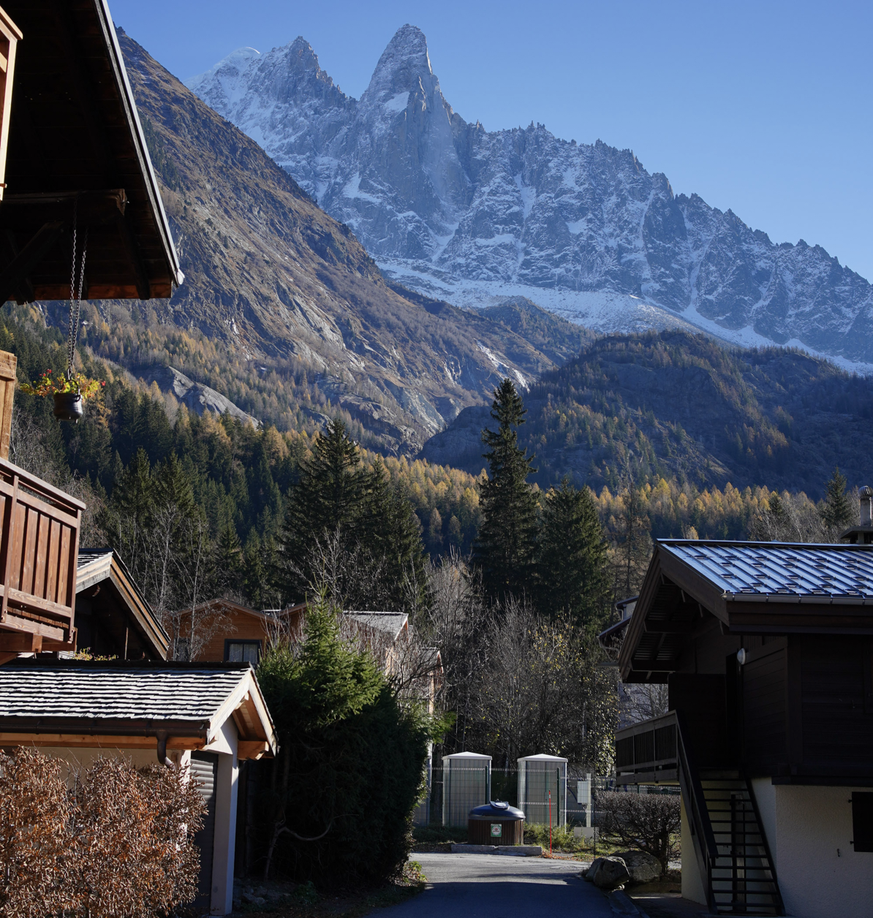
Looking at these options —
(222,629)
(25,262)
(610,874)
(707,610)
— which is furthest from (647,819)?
(222,629)

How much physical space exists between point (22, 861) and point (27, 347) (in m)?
91.0

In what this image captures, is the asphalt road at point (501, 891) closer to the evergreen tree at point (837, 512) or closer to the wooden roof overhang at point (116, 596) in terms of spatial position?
the wooden roof overhang at point (116, 596)

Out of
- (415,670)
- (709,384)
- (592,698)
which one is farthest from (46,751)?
(709,384)

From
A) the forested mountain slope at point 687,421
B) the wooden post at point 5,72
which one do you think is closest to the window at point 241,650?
the wooden post at point 5,72

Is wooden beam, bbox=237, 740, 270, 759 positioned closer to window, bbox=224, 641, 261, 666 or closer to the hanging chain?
the hanging chain

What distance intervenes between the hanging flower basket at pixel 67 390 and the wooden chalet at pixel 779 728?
863 cm

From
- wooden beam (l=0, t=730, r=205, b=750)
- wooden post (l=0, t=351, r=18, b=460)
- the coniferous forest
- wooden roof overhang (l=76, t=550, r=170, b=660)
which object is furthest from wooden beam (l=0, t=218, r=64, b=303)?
wooden roof overhang (l=76, t=550, r=170, b=660)

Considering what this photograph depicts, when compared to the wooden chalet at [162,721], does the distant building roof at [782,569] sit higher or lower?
higher

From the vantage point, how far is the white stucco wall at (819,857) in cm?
1497

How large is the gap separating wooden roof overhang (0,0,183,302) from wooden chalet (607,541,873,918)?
8.96 metres

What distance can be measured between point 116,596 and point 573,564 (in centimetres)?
4078

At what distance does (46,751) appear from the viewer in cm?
1267

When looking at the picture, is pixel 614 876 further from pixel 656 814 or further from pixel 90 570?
pixel 90 570

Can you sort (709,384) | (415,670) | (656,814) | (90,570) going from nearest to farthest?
(90,570) → (656,814) → (415,670) → (709,384)
